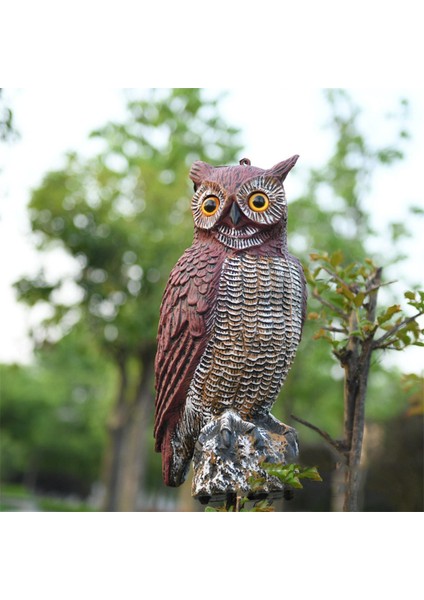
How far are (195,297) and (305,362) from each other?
8.39m

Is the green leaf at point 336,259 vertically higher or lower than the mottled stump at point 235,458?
higher

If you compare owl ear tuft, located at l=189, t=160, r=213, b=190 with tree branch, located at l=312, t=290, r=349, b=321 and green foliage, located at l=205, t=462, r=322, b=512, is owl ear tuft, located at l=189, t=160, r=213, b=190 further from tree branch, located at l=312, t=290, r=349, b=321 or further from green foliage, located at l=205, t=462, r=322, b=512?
green foliage, located at l=205, t=462, r=322, b=512

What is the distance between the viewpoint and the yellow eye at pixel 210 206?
268 centimetres

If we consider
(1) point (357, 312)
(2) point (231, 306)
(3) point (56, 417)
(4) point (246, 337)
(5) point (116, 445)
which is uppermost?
(1) point (357, 312)

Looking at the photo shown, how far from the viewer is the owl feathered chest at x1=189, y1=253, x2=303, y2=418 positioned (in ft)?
8.47

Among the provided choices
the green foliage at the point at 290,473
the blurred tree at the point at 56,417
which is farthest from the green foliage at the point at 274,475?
the blurred tree at the point at 56,417

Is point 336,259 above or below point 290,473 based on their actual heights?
above

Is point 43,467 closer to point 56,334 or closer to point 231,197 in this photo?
point 56,334

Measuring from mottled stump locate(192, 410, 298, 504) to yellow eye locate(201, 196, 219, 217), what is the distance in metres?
0.87

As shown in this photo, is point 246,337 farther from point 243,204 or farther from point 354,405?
point 354,405

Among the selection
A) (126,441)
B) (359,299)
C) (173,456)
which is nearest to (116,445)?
(126,441)

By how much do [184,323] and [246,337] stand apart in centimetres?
27

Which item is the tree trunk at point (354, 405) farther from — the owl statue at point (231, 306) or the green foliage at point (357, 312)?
the owl statue at point (231, 306)

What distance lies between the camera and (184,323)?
2.63 meters
